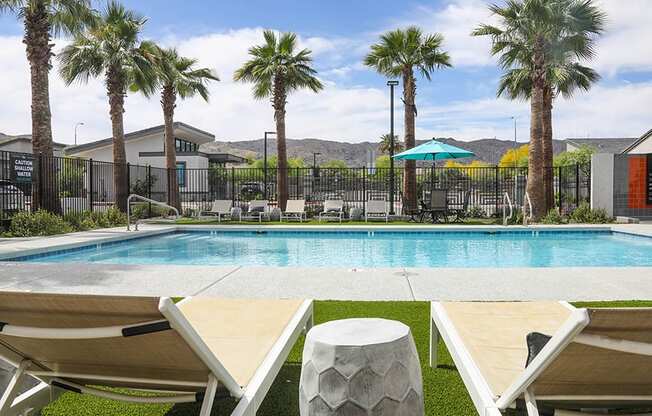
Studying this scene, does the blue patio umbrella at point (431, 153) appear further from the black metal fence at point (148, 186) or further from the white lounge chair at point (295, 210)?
the white lounge chair at point (295, 210)

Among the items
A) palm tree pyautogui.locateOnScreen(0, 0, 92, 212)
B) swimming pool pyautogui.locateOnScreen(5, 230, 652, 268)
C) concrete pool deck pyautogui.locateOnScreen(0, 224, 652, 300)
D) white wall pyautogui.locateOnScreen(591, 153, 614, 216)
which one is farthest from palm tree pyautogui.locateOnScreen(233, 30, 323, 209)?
concrete pool deck pyautogui.locateOnScreen(0, 224, 652, 300)

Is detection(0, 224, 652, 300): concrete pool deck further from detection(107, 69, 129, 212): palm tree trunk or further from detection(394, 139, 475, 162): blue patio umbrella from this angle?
detection(107, 69, 129, 212): palm tree trunk

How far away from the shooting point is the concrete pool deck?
19.1ft

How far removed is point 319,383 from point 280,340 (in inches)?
43.8

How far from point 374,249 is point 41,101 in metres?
10.0

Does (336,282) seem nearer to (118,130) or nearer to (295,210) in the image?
(295,210)

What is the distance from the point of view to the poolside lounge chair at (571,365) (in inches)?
64.9

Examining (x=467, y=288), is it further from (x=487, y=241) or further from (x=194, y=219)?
(x=194, y=219)

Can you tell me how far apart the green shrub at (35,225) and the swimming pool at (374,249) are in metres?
1.91

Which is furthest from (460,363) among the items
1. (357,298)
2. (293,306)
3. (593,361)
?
(357,298)

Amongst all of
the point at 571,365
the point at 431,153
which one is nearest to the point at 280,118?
the point at 431,153

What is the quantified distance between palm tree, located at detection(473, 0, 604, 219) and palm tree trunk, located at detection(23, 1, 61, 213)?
13166 mm

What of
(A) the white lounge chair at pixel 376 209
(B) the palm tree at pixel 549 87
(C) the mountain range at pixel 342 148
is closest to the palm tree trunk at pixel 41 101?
(A) the white lounge chair at pixel 376 209

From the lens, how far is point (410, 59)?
782 inches
